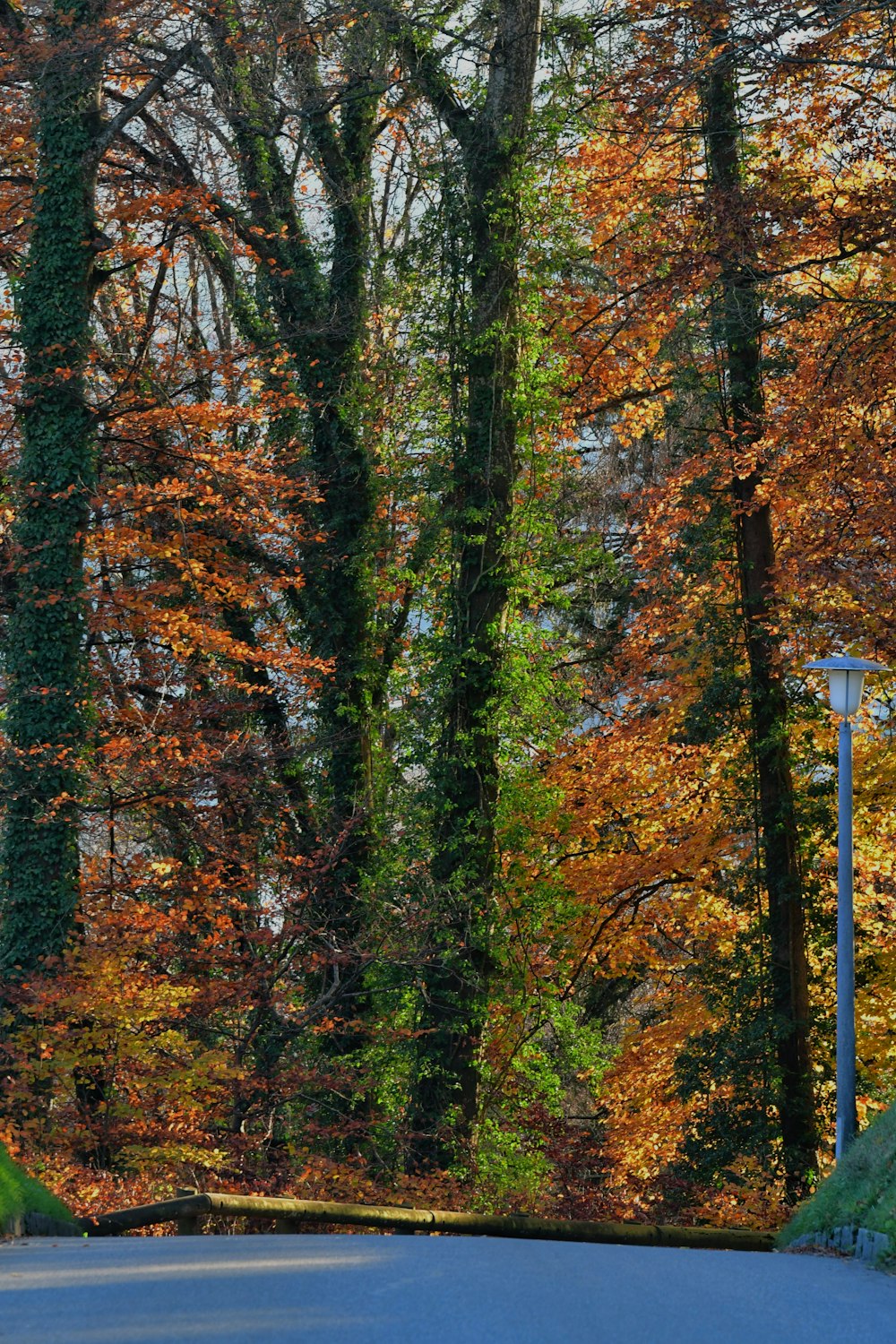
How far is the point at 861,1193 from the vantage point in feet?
30.1

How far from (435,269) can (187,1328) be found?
1621 cm

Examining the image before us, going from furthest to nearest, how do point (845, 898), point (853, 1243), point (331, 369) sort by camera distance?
point (331, 369)
point (845, 898)
point (853, 1243)

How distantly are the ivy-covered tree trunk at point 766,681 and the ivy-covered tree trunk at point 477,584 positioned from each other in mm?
2503

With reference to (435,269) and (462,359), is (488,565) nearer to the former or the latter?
(462,359)

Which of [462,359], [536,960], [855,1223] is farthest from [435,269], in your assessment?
[855,1223]

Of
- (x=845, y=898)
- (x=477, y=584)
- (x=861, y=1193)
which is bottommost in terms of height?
(x=861, y=1193)

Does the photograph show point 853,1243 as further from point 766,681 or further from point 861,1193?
point 766,681

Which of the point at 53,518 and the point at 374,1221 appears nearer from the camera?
the point at 374,1221

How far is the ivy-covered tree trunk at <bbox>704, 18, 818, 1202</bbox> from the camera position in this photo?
60.0 ft

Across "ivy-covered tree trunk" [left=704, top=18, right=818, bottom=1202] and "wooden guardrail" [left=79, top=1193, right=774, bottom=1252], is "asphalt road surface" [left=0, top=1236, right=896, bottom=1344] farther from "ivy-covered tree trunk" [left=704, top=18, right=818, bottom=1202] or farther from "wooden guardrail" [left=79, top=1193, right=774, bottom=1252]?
"ivy-covered tree trunk" [left=704, top=18, right=818, bottom=1202]

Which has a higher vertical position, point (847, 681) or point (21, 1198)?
point (847, 681)

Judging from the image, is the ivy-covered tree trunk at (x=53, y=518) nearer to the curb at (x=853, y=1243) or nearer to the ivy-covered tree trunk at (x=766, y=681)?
the ivy-covered tree trunk at (x=766, y=681)

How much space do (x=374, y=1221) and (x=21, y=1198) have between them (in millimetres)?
2118

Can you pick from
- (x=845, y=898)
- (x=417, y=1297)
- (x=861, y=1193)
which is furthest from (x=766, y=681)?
(x=417, y=1297)
